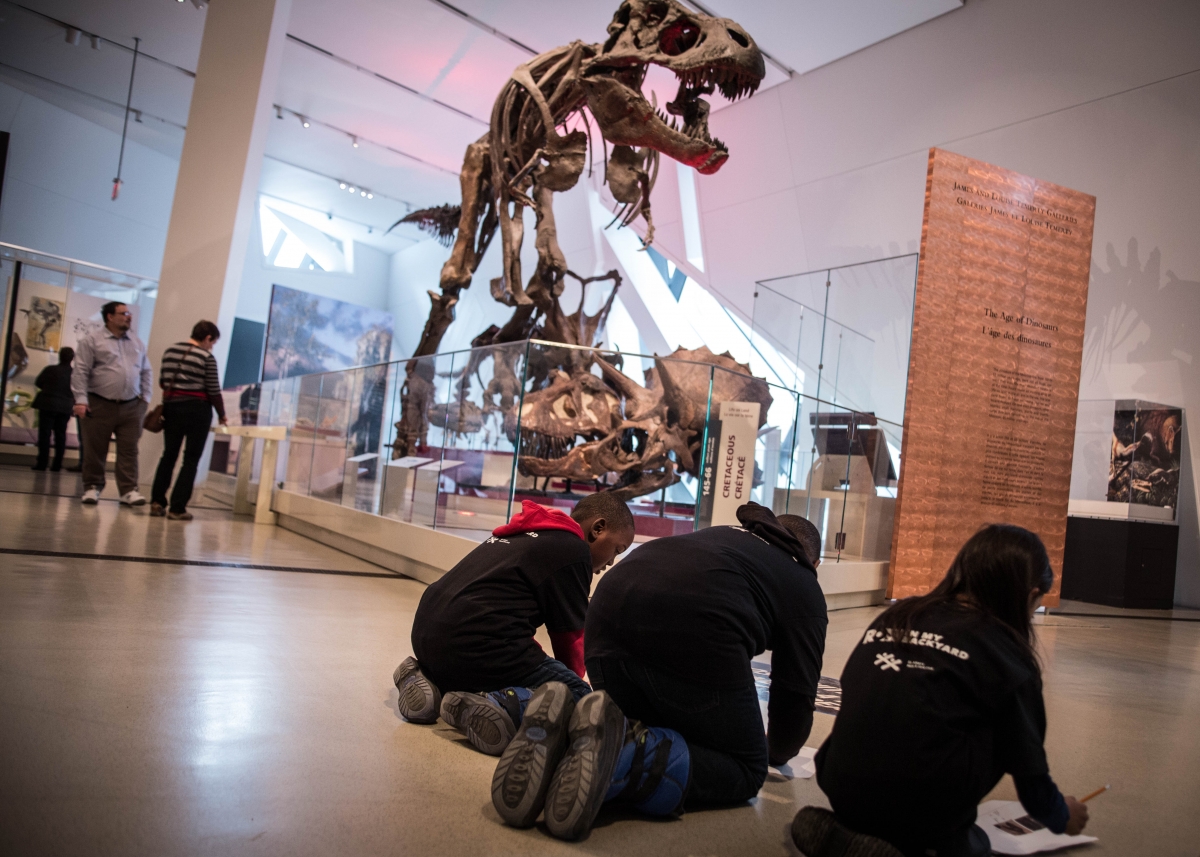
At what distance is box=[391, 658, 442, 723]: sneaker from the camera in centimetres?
253

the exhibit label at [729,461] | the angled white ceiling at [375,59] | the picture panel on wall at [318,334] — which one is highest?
the angled white ceiling at [375,59]

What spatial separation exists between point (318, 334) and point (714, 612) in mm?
16874

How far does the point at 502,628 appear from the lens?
243cm

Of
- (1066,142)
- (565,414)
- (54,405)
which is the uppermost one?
(1066,142)

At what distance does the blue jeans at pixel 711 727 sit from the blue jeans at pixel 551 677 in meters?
0.32

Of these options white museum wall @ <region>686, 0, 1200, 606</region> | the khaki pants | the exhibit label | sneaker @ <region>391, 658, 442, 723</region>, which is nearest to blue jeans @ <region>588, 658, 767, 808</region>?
sneaker @ <region>391, 658, 442, 723</region>

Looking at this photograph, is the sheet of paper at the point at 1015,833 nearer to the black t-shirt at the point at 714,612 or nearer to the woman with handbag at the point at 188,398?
the black t-shirt at the point at 714,612

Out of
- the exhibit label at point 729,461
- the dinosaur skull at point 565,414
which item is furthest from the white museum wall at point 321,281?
the exhibit label at point 729,461

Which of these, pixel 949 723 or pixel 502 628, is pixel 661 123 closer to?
pixel 502 628

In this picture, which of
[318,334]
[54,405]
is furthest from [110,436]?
[318,334]

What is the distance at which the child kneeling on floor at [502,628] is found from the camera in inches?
95.3

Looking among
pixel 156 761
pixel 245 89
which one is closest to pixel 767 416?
pixel 156 761

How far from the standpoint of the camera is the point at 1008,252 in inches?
259

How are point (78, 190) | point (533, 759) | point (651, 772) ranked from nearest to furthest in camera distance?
point (533, 759), point (651, 772), point (78, 190)
